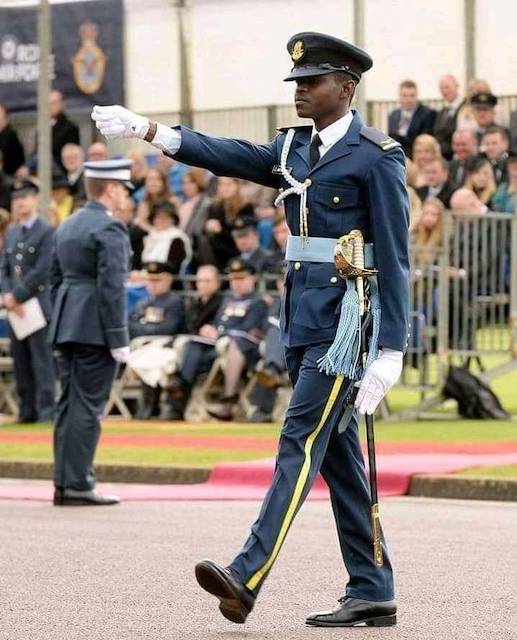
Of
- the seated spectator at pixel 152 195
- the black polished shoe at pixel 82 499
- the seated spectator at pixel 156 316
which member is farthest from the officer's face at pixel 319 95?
the seated spectator at pixel 152 195

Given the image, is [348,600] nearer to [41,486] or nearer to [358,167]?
[358,167]

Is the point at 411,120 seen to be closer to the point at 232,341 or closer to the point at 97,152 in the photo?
the point at 97,152

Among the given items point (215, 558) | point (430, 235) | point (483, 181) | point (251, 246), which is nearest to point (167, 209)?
point (251, 246)

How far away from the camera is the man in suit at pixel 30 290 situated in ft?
60.6

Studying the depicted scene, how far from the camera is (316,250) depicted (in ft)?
24.4

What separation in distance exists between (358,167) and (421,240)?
10.7 m

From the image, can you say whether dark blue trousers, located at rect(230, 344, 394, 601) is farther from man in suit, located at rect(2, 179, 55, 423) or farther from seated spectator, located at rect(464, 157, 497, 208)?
seated spectator, located at rect(464, 157, 497, 208)

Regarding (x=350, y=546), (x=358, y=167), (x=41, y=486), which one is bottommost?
(x=41, y=486)

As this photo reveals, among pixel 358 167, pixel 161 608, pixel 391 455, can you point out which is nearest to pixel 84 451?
pixel 391 455

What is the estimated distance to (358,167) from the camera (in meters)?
7.40

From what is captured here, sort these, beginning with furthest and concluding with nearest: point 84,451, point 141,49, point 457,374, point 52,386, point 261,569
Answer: point 141,49, point 52,386, point 457,374, point 84,451, point 261,569

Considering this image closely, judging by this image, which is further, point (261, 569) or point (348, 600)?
point (348, 600)

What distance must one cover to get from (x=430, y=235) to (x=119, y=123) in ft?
35.3

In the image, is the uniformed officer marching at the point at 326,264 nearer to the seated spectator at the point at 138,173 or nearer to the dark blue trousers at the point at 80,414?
the dark blue trousers at the point at 80,414
